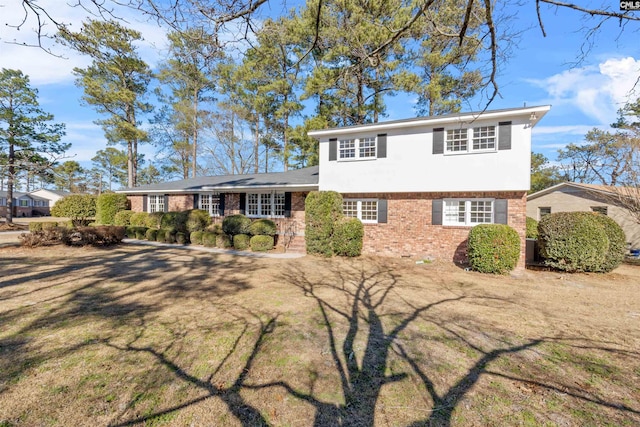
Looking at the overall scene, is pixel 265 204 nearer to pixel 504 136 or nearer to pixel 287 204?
pixel 287 204

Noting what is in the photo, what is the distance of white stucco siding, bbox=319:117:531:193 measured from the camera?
29.9 feet

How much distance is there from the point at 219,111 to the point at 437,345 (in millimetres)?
26034

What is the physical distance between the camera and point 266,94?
819 inches

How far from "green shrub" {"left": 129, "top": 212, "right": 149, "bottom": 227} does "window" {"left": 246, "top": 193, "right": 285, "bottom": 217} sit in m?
7.34

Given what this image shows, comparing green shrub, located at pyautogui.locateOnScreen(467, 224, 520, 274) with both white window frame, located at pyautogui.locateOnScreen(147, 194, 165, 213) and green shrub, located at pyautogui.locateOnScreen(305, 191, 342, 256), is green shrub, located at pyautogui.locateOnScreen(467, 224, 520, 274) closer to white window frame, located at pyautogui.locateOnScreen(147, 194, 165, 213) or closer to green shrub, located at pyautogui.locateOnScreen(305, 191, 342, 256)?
green shrub, located at pyautogui.locateOnScreen(305, 191, 342, 256)

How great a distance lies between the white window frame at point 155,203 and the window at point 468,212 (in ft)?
55.8

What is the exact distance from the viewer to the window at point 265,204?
46.3 ft

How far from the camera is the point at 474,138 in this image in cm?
971

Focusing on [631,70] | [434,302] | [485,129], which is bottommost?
[434,302]

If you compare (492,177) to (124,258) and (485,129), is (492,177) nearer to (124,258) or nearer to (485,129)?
(485,129)

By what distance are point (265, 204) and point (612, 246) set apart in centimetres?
1403

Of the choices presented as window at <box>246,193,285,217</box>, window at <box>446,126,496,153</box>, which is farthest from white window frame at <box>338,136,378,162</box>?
window at <box>246,193,285,217</box>

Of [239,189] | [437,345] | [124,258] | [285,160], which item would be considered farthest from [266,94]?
[437,345]

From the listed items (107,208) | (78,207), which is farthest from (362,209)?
(78,207)
